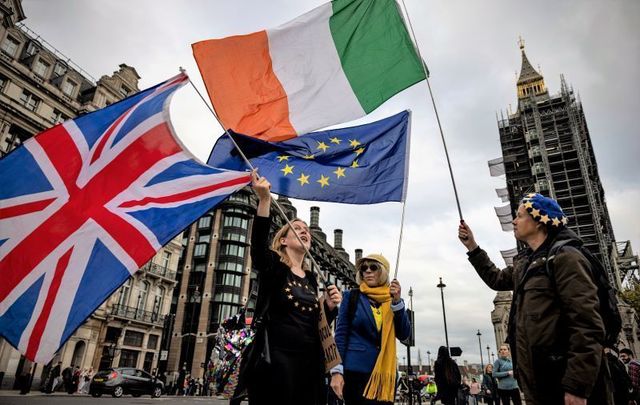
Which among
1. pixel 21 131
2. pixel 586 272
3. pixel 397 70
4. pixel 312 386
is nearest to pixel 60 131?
Answer: pixel 312 386

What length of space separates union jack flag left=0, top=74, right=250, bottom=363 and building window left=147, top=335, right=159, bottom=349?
126ft

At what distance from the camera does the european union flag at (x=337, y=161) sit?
4.89m

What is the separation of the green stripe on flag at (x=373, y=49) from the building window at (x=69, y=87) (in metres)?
32.4

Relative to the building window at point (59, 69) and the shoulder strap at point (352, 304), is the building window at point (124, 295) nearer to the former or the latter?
the building window at point (59, 69)

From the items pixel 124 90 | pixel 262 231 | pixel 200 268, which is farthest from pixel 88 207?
pixel 200 268

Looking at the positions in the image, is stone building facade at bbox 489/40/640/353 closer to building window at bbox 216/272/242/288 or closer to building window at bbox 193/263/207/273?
building window at bbox 216/272/242/288

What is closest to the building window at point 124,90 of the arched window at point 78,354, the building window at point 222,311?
the arched window at point 78,354

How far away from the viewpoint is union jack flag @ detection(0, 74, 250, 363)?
10.0ft

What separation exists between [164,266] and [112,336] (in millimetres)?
7900

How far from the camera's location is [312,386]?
2.83m

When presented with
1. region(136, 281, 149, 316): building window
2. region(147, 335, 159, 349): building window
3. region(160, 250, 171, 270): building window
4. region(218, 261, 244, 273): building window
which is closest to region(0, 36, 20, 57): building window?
region(160, 250, 171, 270): building window

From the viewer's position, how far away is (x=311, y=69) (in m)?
5.39

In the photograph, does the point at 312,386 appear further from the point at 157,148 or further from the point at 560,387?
the point at 157,148

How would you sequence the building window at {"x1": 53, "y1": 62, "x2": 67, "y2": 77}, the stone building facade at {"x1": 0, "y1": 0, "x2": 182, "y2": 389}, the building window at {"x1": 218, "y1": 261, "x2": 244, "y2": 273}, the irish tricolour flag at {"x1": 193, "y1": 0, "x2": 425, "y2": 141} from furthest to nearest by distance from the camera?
the building window at {"x1": 218, "y1": 261, "x2": 244, "y2": 273} → the building window at {"x1": 53, "y1": 62, "x2": 67, "y2": 77} → the stone building facade at {"x1": 0, "y1": 0, "x2": 182, "y2": 389} → the irish tricolour flag at {"x1": 193, "y1": 0, "x2": 425, "y2": 141}
